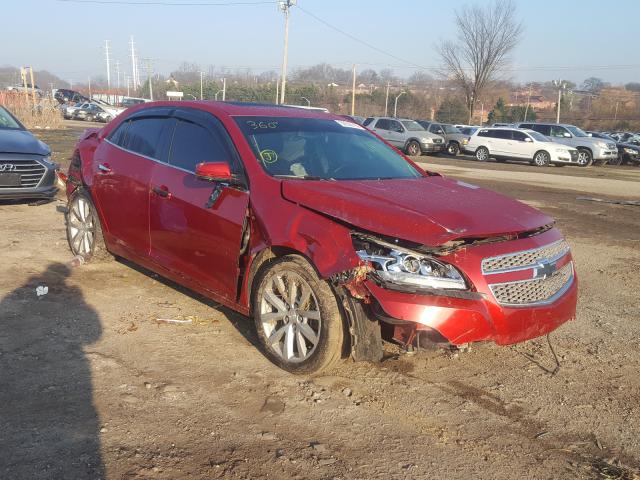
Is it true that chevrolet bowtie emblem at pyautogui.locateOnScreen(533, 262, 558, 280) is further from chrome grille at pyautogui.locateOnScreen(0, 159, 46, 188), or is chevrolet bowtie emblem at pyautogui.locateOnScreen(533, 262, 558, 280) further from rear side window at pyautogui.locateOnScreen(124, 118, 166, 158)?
chrome grille at pyautogui.locateOnScreen(0, 159, 46, 188)

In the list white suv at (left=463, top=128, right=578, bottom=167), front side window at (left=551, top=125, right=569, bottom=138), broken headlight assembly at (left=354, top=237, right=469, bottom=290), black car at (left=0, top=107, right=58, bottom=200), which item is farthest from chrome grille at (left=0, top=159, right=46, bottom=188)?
front side window at (left=551, top=125, right=569, bottom=138)

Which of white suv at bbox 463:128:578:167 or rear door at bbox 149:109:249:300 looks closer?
rear door at bbox 149:109:249:300

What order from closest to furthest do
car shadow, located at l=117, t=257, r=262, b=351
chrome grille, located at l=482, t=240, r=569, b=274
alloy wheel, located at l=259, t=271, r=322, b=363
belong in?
chrome grille, located at l=482, t=240, r=569, b=274 → alloy wheel, located at l=259, t=271, r=322, b=363 → car shadow, located at l=117, t=257, r=262, b=351

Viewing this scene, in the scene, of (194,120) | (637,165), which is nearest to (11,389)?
(194,120)

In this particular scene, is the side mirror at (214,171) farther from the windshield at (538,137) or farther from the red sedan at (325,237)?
the windshield at (538,137)

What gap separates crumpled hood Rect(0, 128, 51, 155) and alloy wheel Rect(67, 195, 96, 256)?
2.77 metres

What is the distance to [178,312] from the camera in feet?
16.3

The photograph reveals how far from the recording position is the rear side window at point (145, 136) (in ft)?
17.0

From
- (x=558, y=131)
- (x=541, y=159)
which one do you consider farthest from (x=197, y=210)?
(x=558, y=131)

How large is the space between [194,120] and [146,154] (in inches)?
25.6

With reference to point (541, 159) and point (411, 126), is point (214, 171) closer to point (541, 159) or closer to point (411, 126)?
point (541, 159)

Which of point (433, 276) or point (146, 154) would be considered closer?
point (433, 276)

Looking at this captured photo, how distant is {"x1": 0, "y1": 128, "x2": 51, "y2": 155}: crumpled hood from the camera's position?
8.46 m

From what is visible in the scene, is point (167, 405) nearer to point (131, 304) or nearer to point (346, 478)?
point (346, 478)
